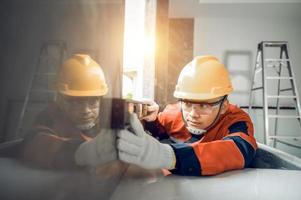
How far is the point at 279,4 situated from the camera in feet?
9.16

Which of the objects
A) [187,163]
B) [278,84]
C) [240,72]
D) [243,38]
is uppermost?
[243,38]

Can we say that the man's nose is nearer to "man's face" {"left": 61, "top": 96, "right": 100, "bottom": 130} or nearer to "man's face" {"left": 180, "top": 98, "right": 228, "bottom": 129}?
"man's face" {"left": 180, "top": 98, "right": 228, "bottom": 129}

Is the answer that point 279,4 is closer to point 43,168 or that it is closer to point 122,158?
point 122,158

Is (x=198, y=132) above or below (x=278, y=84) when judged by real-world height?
below

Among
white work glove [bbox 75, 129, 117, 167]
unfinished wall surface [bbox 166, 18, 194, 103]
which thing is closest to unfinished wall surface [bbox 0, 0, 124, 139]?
white work glove [bbox 75, 129, 117, 167]

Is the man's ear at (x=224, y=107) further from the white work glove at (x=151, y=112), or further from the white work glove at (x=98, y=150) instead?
the white work glove at (x=98, y=150)

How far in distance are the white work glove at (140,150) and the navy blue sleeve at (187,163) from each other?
0.02 metres

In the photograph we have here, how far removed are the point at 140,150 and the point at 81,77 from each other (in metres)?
0.29

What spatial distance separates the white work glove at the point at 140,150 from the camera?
0.50 m

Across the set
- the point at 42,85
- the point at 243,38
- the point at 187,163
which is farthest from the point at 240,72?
the point at 42,85

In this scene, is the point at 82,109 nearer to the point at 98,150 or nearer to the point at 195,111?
the point at 98,150

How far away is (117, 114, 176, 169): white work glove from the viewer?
498 mm

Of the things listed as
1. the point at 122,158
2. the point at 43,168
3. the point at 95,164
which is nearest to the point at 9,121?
the point at 43,168

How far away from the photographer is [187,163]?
59cm
